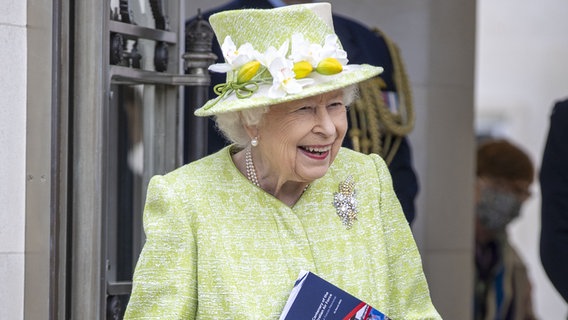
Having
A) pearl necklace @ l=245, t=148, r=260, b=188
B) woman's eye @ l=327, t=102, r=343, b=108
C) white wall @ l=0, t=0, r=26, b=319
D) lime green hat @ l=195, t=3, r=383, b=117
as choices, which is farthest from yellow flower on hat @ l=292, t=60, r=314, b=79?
white wall @ l=0, t=0, r=26, b=319

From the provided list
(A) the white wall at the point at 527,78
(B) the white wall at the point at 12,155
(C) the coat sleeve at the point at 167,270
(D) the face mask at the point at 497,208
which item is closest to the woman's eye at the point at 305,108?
(C) the coat sleeve at the point at 167,270

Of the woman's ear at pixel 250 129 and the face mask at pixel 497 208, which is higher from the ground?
the woman's ear at pixel 250 129

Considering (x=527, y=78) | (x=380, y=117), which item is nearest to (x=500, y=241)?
(x=380, y=117)

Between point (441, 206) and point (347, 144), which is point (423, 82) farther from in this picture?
point (347, 144)

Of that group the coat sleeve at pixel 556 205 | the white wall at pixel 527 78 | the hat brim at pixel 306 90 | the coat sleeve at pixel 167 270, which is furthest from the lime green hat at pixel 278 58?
the white wall at pixel 527 78

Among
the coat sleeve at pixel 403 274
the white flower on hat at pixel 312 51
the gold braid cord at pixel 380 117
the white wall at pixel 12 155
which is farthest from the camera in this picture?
Result: the gold braid cord at pixel 380 117

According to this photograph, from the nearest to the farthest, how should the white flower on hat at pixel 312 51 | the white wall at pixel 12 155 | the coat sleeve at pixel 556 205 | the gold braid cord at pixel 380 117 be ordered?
the white flower on hat at pixel 312 51 → the white wall at pixel 12 155 → the coat sleeve at pixel 556 205 → the gold braid cord at pixel 380 117

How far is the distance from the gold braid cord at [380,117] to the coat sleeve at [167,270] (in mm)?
1647

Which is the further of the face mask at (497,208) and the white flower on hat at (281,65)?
the face mask at (497,208)

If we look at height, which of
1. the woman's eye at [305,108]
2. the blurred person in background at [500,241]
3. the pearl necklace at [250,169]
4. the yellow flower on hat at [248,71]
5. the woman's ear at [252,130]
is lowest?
the blurred person in background at [500,241]

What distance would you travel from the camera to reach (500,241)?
738cm

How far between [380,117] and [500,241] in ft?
7.78

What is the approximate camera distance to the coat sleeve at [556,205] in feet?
15.6

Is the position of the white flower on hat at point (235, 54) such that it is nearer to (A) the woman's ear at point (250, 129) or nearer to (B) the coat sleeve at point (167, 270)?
(A) the woman's ear at point (250, 129)
